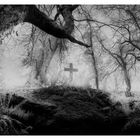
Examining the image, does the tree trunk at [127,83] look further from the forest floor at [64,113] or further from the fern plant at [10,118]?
the fern plant at [10,118]

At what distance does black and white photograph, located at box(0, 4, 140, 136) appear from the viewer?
102 inches

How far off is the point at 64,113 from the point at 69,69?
2.06 ft

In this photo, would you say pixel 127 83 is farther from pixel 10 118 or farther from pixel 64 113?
pixel 10 118

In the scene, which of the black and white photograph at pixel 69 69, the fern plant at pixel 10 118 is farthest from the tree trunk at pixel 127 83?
the fern plant at pixel 10 118

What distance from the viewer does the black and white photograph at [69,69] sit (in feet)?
8.53

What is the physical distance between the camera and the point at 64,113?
2617 millimetres

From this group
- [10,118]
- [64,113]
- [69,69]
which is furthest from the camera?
[69,69]

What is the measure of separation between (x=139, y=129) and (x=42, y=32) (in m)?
1.85

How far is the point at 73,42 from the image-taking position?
3285 millimetres

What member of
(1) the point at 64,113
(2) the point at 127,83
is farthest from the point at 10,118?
(2) the point at 127,83

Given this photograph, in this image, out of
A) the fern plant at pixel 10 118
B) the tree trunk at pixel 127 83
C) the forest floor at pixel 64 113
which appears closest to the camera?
the fern plant at pixel 10 118

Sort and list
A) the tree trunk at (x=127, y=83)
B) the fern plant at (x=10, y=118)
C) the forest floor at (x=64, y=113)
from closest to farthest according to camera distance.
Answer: the fern plant at (x=10, y=118) → the forest floor at (x=64, y=113) → the tree trunk at (x=127, y=83)
